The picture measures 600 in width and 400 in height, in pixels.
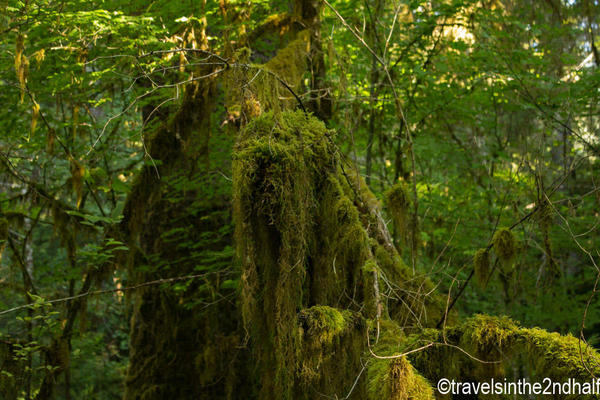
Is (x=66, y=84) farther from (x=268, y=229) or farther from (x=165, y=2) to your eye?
(x=268, y=229)

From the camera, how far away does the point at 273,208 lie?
9.38ft

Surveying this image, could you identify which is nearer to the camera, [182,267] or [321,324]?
[321,324]

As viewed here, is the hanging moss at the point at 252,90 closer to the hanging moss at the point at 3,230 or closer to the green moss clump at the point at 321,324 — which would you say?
the green moss clump at the point at 321,324

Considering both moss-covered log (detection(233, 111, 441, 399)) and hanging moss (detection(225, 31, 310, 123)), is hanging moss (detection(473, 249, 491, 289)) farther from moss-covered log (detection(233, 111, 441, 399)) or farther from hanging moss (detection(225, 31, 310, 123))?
hanging moss (detection(225, 31, 310, 123))

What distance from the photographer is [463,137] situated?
34.2ft

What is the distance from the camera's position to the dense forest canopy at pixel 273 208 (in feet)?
8.49

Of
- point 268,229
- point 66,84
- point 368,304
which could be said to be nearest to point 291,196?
point 268,229

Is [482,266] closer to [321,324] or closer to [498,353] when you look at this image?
[498,353]

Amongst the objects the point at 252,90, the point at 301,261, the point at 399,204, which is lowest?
the point at 301,261

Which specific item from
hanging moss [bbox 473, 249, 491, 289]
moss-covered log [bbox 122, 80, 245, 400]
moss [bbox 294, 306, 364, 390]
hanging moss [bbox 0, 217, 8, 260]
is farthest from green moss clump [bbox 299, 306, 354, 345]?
hanging moss [bbox 0, 217, 8, 260]

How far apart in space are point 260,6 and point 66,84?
107 inches

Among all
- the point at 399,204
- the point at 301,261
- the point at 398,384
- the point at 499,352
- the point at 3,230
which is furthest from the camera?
the point at 3,230

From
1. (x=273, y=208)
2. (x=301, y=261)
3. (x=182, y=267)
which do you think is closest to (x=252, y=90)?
(x=273, y=208)

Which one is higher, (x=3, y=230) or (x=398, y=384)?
(x=3, y=230)
